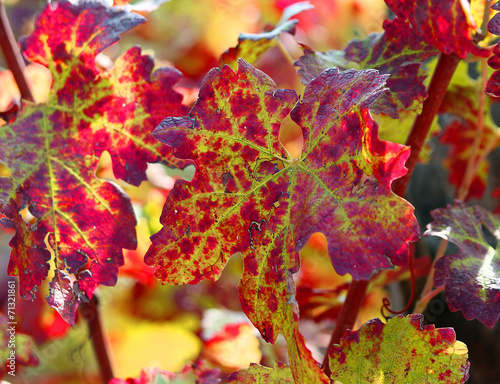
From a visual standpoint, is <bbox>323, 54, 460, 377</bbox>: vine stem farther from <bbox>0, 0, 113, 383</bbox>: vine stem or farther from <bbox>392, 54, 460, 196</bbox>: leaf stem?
<bbox>0, 0, 113, 383</bbox>: vine stem

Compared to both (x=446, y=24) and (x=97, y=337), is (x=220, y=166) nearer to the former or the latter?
(x=446, y=24)

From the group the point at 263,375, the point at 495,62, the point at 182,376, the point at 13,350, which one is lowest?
the point at 13,350

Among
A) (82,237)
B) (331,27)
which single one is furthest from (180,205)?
(331,27)

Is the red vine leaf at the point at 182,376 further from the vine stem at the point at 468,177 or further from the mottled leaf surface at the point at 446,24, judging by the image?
the mottled leaf surface at the point at 446,24

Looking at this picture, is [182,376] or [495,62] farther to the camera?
[182,376]

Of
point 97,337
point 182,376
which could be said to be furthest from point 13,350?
point 182,376

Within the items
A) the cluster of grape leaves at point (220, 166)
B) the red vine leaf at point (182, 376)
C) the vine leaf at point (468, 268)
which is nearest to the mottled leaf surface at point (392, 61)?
the cluster of grape leaves at point (220, 166)

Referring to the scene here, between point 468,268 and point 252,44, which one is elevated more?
point 252,44
